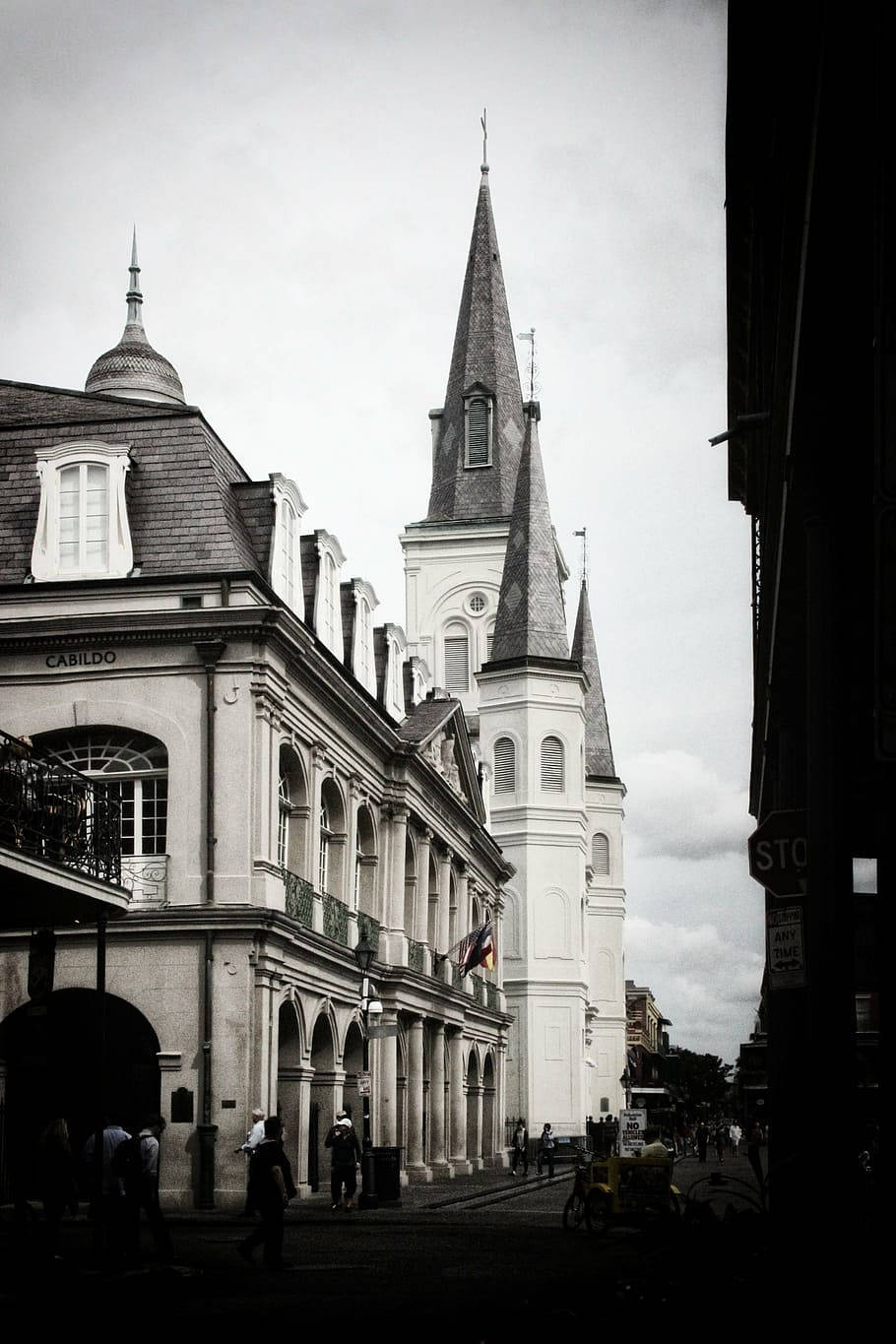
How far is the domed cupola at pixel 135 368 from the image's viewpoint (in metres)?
47.6

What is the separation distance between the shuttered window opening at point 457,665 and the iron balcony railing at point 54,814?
6881cm

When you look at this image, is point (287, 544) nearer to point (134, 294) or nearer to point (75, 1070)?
point (75, 1070)

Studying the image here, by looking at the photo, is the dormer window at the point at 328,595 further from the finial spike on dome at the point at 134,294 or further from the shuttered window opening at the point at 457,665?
the shuttered window opening at the point at 457,665

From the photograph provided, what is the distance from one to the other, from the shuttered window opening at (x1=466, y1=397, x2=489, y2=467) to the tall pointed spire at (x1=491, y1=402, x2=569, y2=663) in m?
12.6

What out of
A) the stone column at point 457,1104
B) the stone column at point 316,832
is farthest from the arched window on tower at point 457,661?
the stone column at point 316,832

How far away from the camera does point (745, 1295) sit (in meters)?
7.35

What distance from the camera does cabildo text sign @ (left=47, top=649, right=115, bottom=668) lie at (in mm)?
34562

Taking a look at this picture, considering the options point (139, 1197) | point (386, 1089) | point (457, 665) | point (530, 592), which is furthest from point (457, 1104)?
point (457, 665)

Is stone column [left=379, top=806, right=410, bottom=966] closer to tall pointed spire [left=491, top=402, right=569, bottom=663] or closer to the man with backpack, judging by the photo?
the man with backpack

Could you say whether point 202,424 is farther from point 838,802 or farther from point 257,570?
point 838,802

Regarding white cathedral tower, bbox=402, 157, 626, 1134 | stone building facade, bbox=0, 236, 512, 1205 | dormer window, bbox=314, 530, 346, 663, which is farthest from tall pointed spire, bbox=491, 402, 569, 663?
stone building facade, bbox=0, 236, 512, 1205

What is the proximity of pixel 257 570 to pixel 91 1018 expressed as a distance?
888 cm

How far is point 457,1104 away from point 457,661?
40600 millimetres

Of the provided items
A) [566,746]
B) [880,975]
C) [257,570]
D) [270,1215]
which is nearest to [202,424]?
[257,570]
